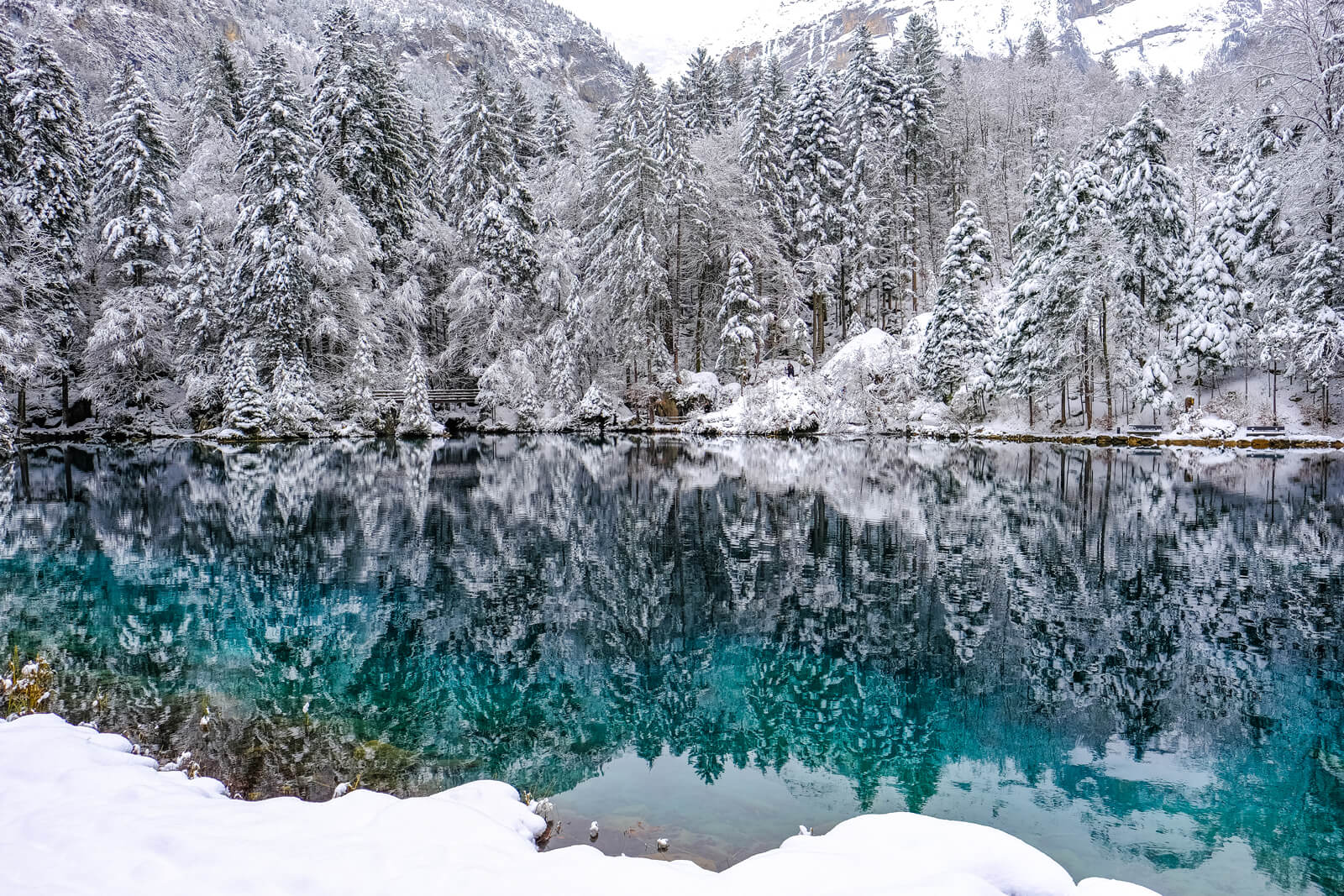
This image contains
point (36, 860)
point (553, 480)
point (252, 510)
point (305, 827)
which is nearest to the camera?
point (36, 860)

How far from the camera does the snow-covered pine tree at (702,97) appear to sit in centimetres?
5662

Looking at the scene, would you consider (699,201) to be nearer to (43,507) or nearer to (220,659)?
(43,507)

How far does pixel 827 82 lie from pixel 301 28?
14763 cm

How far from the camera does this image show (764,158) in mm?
47156

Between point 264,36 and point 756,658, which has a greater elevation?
point 264,36

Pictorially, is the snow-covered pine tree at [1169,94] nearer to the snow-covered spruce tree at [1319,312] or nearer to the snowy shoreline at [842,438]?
the snow-covered spruce tree at [1319,312]

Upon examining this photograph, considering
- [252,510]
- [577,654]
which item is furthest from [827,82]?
[577,654]

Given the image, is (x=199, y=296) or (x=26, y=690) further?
(x=199, y=296)

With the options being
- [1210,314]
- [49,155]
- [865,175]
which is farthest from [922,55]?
[49,155]

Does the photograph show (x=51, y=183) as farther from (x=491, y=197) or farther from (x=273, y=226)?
(x=491, y=197)

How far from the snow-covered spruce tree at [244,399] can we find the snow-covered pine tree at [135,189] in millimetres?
8340

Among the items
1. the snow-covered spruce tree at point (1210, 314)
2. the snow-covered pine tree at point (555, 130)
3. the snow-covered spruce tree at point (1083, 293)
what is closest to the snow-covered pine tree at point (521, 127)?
the snow-covered pine tree at point (555, 130)

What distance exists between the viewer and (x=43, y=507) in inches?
793

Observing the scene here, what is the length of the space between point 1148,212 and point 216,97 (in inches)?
2021
